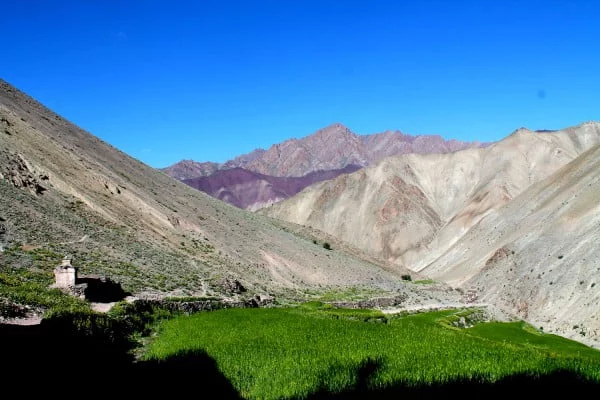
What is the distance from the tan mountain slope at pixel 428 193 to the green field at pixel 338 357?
10716cm

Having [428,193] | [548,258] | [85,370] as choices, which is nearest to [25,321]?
[85,370]

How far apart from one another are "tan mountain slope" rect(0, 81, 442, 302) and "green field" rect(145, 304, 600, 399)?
17366 mm

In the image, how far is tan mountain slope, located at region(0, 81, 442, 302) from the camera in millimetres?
39188

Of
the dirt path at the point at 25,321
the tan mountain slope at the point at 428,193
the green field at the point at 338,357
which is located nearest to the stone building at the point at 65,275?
the green field at the point at 338,357

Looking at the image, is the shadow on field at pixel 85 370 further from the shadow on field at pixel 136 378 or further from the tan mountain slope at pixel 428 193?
the tan mountain slope at pixel 428 193

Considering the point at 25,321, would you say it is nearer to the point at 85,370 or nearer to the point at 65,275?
the point at 85,370

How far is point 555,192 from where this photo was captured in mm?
80062

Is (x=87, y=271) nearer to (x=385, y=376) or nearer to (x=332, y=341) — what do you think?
(x=332, y=341)

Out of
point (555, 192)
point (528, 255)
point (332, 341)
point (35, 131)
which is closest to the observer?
point (332, 341)

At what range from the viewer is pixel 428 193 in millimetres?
159375

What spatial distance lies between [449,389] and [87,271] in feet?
98.8

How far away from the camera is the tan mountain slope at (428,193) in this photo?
132875 millimetres

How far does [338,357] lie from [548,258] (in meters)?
46.7

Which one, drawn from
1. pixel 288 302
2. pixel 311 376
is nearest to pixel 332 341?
pixel 311 376
